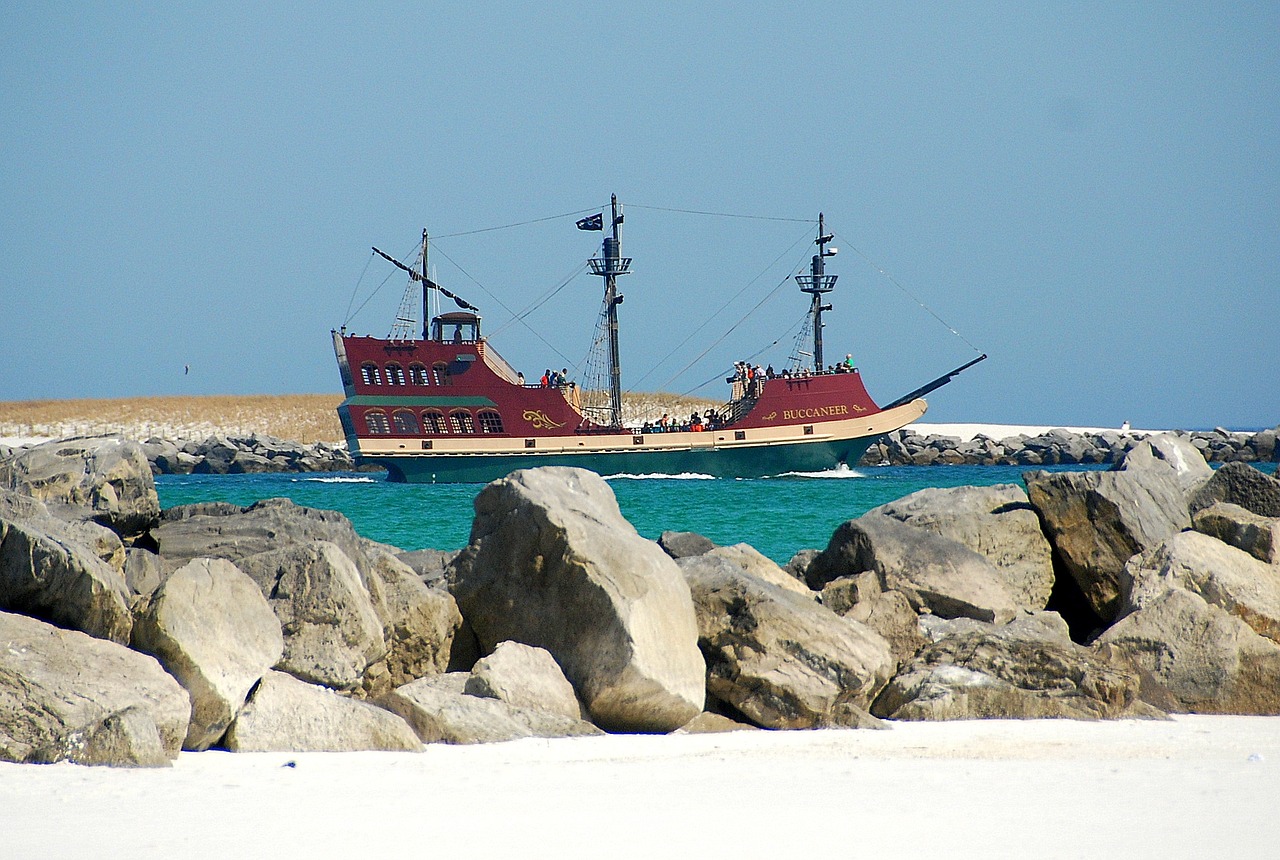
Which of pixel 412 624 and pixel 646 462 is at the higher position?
pixel 412 624

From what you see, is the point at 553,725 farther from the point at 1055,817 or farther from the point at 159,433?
the point at 159,433

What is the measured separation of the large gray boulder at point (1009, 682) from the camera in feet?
23.8

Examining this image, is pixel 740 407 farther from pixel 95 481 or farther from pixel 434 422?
pixel 95 481

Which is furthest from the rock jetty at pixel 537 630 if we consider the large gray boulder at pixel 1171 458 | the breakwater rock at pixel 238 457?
the breakwater rock at pixel 238 457

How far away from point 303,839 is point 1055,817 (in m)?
2.75

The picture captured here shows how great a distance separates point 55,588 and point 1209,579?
7219 mm

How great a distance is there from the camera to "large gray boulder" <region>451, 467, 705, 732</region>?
6836 millimetres

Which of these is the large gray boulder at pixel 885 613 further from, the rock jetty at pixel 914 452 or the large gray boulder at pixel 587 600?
the rock jetty at pixel 914 452

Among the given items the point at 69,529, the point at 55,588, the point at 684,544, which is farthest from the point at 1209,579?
the point at 69,529

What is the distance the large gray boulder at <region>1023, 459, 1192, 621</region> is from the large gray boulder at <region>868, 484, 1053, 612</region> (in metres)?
0.19

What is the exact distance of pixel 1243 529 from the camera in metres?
9.67

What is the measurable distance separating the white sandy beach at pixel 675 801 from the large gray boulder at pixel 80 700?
0.46 feet

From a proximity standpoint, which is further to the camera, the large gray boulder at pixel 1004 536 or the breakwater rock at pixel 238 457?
the breakwater rock at pixel 238 457

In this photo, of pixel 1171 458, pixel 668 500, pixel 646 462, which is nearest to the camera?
pixel 1171 458
